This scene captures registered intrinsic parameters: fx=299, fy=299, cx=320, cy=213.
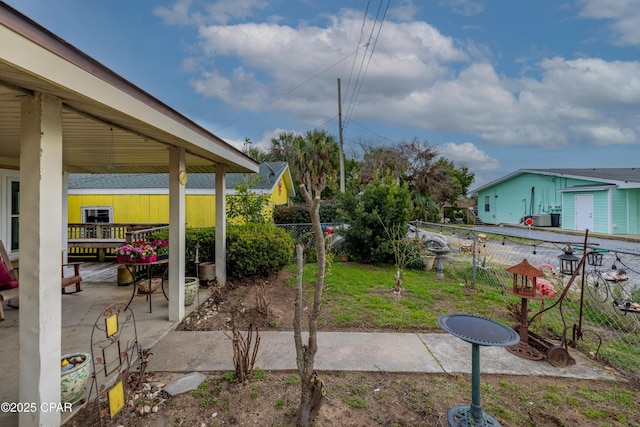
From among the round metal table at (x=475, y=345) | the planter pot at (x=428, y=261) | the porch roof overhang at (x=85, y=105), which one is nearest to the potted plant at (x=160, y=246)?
the porch roof overhang at (x=85, y=105)

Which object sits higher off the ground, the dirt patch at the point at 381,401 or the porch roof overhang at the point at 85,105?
the porch roof overhang at the point at 85,105

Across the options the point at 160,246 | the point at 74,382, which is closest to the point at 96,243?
the point at 160,246

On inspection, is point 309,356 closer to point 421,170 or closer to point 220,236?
point 220,236

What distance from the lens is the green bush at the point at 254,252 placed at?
5941 mm

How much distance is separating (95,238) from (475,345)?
10.2 m

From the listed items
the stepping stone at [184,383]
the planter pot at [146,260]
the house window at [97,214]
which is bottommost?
the stepping stone at [184,383]

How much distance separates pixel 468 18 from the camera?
7672 millimetres

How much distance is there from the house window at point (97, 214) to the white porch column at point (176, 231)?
8.13 m

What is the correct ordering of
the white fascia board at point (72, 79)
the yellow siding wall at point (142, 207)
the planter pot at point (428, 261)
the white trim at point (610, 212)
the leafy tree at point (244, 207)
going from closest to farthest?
the white fascia board at point (72, 79) → the planter pot at point (428, 261) → the leafy tree at point (244, 207) → the yellow siding wall at point (142, 207) → the white trim at point (610, 212)

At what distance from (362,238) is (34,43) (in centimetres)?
709

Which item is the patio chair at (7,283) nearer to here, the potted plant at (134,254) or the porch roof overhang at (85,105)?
the potted plant at (134,254)

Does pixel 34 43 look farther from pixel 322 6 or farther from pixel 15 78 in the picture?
pixel 322 6

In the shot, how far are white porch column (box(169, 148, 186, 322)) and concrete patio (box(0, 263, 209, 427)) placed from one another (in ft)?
0.85

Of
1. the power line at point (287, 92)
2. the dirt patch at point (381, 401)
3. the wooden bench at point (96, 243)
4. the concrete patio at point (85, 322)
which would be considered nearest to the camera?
the dirt patch at point (381, 401)
